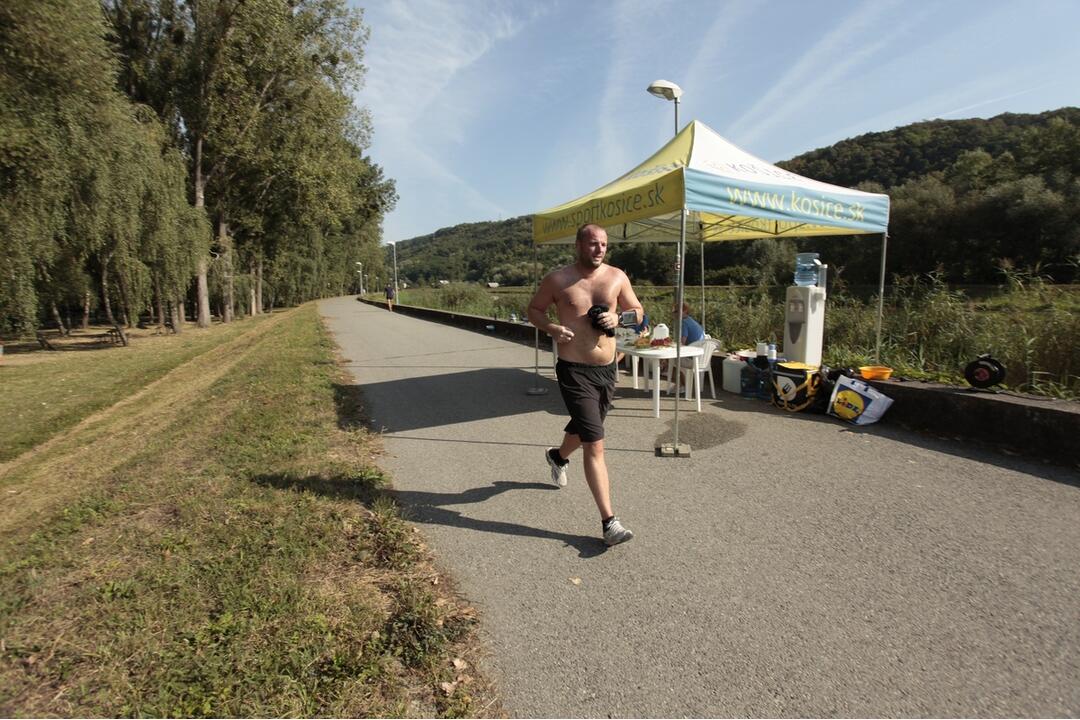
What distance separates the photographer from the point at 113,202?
15531 mm

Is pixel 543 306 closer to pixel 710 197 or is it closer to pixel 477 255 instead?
pixel 710 197

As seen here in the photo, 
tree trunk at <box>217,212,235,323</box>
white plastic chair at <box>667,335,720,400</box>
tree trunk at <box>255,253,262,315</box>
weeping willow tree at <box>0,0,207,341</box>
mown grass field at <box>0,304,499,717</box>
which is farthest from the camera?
tree trunk at <box>255,253,262,315</box>

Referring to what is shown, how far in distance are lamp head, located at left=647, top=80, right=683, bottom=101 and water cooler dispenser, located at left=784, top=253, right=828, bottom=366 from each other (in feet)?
9.58

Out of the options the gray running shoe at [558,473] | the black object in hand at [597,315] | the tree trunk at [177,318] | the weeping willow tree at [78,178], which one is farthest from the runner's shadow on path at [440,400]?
the tree trunk at [177,318]

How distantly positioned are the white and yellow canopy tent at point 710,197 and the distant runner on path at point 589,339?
172 centimetres

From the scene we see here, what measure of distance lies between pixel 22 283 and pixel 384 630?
1629cm

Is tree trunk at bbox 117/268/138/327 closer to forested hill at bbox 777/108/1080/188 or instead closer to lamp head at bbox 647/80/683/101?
lamp head at bbox 647/80/683/101

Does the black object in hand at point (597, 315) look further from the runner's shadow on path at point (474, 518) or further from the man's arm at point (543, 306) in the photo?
the runner's shadow on path at point (474, 518)

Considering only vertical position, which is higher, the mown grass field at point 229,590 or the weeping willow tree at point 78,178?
the weeping willow tree at point 78,178

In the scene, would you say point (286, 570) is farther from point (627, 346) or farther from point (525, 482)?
point (627, 346)

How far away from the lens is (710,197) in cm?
519

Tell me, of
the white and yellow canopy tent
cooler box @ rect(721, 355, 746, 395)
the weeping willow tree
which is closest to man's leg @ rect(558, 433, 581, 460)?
the white and yellow canopy tent

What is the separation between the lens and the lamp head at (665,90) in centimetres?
759

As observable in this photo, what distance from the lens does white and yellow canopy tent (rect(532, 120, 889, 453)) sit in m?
5.15
